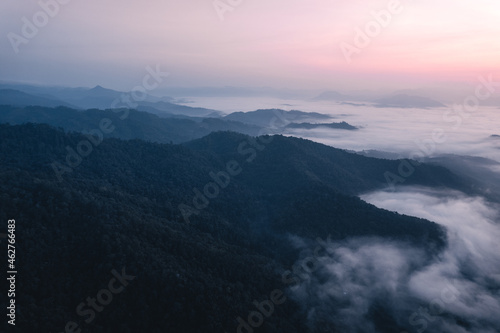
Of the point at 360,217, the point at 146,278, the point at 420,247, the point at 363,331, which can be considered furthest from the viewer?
the point at 360,217

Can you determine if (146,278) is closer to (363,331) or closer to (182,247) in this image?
(182,247)

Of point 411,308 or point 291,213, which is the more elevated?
point 291,213

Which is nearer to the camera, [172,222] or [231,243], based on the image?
[172,222]

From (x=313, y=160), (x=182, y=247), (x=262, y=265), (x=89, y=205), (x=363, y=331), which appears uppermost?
(x=313, y=160)

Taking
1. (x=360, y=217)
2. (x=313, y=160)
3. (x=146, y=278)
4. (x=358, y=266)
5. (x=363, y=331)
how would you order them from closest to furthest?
(x=146, y=278), (x=363, y=331), (x=358, y=266), (x=360, y=217), (x=313, y=160)

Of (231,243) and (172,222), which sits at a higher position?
(172,222)

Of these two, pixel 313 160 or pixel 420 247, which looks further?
pixel 313 160

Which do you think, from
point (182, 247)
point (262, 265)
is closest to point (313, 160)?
point (262, 265)

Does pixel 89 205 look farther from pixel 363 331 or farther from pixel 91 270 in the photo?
pixel 363 331
